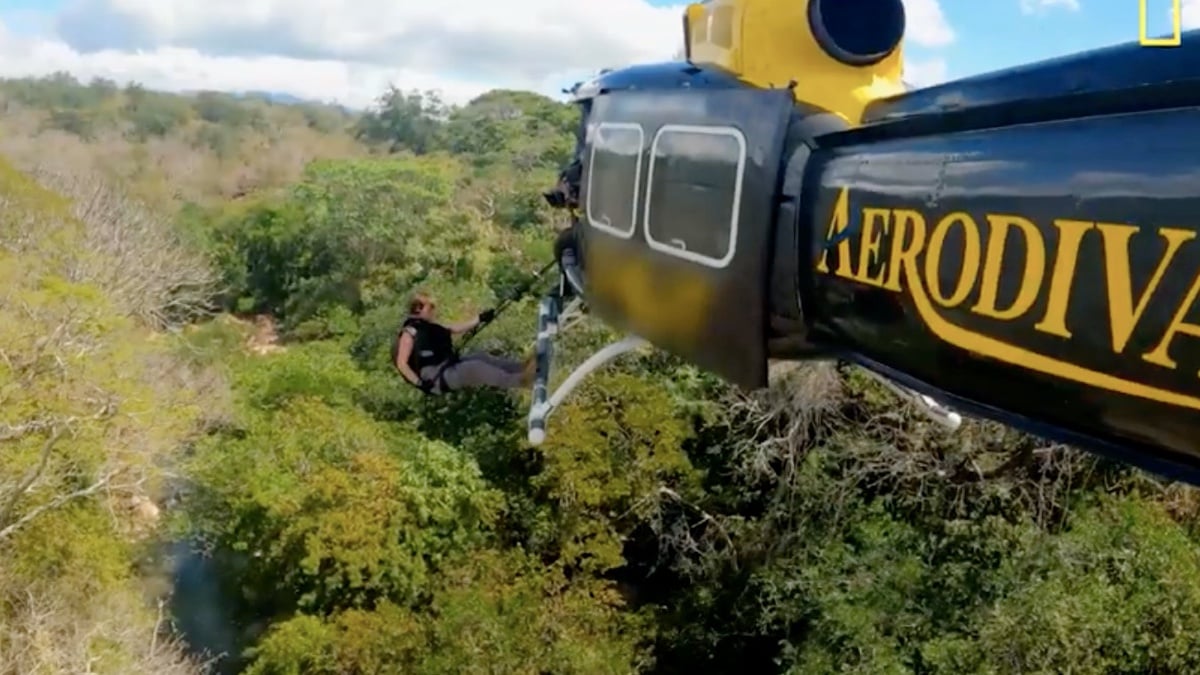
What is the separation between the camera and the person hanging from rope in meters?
4.05

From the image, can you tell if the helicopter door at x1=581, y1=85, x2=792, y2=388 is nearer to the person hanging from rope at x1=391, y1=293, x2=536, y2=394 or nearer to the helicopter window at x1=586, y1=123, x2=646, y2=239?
the helicopter window at x1=586, y1=123, x2=646, y2=239

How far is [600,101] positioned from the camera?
2799mm

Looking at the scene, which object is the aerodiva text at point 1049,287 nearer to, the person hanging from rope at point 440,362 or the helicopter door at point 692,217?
the helicopter door at point 692,217

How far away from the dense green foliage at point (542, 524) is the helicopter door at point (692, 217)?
6100mm

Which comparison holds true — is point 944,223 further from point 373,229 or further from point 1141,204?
point 373,229

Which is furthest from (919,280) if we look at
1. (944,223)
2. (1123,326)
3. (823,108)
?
(823,108)

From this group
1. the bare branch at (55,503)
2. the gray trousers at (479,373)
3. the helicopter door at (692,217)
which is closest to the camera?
the helicopter door at (692,217)

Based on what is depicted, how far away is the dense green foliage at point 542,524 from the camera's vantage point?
8906mm

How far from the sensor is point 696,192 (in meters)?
2.06

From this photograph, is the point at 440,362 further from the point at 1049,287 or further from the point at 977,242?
the point at 1049,287

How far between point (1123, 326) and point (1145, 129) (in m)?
0.21

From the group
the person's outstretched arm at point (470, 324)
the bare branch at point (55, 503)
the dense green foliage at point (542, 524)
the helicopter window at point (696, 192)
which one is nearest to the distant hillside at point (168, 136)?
the dense green foliage at point (542, 524)

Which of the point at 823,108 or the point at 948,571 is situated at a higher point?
the point at 823,108

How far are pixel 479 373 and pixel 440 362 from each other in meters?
0.24
